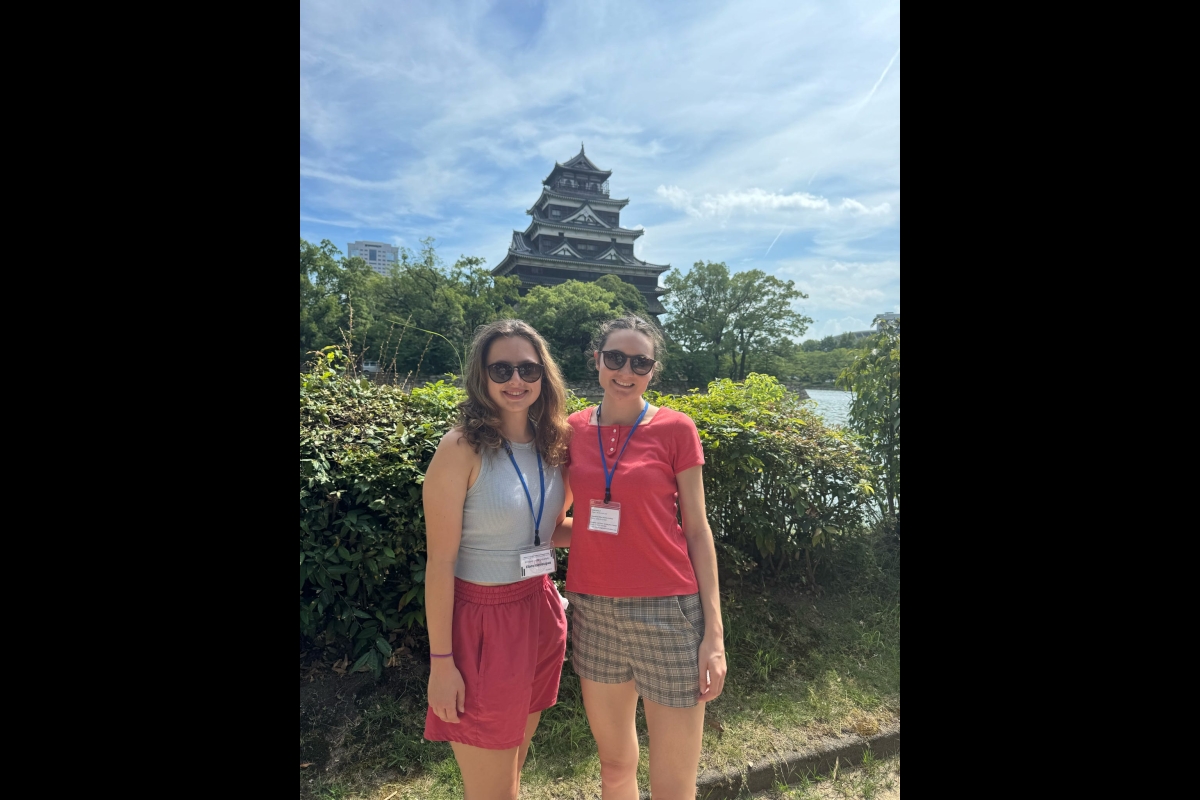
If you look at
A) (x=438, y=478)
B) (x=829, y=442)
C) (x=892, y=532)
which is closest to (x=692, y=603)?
(x=438, y=478)

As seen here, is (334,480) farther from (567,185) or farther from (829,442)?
(567,185)

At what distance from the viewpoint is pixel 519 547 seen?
69.2 inches

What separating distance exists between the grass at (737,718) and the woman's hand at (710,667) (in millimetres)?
1039

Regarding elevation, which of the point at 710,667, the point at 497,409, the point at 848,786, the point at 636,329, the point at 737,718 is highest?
the point at 636,329

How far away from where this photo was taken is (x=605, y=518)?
1.80 meters

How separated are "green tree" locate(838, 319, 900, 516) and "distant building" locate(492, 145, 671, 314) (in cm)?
3458

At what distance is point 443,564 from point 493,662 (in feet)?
1.07

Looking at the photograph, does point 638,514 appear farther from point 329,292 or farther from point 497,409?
point 329,292

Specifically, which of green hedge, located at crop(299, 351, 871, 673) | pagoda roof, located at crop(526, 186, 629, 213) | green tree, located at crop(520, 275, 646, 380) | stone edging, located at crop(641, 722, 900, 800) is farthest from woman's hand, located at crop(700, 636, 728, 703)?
pagoda roof, located at crop(526, 186, 629, 213)

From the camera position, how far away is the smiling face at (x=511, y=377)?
5.92 feet

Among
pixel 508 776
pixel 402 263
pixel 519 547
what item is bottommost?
pixel 508 776

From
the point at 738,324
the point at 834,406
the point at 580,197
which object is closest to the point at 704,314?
the point at 738,324

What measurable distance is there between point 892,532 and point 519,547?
151 inches
